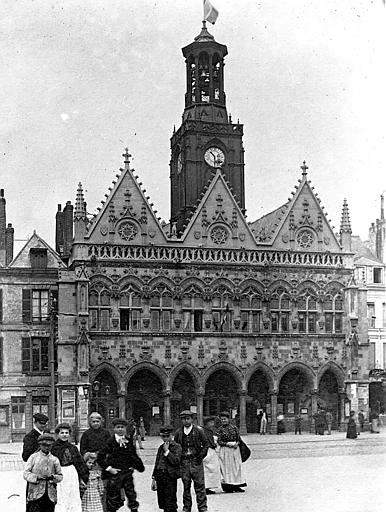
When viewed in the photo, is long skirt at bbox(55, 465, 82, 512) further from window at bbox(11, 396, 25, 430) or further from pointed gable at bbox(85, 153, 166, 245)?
window at bbox(11, 396, 25, 430)

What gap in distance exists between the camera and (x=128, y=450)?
45.7ft

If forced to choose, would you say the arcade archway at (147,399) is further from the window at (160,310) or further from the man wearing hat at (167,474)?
the man wearing hat at (167,474)

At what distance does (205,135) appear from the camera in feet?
154

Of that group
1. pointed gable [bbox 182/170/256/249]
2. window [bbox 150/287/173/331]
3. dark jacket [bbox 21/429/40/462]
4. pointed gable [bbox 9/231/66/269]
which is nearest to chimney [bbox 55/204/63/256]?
pointed gable [bbox 9/231/66/269]

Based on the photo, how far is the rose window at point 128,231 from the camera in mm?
41375

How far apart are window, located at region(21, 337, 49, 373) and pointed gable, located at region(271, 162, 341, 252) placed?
1257cm

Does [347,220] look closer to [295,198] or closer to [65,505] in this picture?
[295,198]

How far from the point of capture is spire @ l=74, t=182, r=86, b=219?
40781mm

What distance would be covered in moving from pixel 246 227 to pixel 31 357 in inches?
493

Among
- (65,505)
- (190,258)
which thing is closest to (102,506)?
(65,505)

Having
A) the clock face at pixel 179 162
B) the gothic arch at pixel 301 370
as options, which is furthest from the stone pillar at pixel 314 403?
the clock face at pixel 179 162

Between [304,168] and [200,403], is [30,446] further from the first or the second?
[304,168]

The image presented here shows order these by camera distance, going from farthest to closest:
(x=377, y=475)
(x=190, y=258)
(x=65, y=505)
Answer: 1. (x=190, y=258)
2. (x=377, y=475)
3. (x=65, y=505)

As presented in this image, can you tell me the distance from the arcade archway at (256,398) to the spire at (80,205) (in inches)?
450
